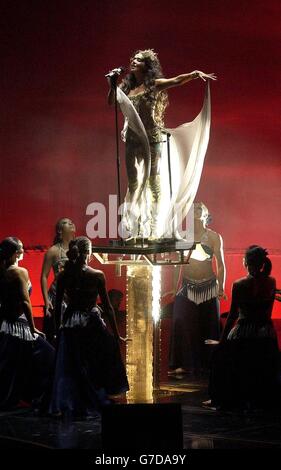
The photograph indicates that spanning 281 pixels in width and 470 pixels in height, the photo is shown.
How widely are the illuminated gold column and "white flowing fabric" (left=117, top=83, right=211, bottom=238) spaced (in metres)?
0.37

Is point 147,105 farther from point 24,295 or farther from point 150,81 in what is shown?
point 24,295

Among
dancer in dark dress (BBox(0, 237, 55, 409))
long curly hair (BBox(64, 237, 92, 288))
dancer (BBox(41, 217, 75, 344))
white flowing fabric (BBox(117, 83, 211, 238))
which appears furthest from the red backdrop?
long curly hair (BBox(64, 237, 92, 288))

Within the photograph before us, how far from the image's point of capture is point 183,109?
9367 mm

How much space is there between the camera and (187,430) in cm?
475

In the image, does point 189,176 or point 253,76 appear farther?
point 253,76

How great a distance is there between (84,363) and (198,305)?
6.43ft

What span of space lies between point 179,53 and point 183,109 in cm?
61

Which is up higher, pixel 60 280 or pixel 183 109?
pixel 183 109

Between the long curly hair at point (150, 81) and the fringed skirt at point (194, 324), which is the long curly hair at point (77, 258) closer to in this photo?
the long curly hair at point (150, 81)

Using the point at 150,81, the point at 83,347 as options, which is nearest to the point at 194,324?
the point at 83,347

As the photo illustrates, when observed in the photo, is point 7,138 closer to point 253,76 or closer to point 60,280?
point 253,76

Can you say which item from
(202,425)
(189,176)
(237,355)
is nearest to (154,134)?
(189,176)

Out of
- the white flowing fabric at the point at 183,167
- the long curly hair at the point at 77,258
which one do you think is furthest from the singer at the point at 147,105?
the long curly hair at the point at 77,258

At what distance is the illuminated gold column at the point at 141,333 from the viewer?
5680 mm
